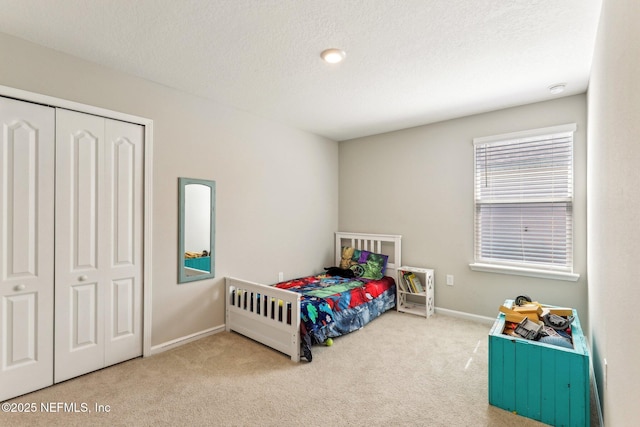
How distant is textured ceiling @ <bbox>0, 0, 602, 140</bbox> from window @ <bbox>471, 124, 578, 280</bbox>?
0.50 meters

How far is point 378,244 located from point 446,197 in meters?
1.10

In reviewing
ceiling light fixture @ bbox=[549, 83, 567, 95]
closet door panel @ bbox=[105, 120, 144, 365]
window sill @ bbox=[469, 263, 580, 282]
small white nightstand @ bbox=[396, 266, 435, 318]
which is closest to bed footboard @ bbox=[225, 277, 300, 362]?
closet door panel @ bbox=[105, 120, 144, 365]

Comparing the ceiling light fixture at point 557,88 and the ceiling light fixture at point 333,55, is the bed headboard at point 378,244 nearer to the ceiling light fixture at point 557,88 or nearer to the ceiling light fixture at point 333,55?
the ceiling light fixture at point 557,88

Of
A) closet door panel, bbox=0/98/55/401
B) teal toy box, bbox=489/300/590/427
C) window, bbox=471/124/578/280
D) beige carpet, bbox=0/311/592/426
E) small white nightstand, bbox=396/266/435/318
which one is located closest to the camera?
teal toy box, bbox=489/300/590/427

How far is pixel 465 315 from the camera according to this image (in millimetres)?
3734

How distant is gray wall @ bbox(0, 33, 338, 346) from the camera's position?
7.89ft

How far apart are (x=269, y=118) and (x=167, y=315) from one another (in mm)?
2456

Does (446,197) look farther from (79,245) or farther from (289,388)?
(79,245)

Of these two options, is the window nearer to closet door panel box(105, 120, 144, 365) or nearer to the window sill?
the window sill

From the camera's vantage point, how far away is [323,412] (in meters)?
2.02

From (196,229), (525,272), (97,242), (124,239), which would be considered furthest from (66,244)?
(525,272)

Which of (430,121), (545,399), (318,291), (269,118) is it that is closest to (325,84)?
(269,118)

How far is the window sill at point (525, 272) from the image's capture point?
3.06 metres

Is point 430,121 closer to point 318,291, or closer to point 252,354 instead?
point 318,291
